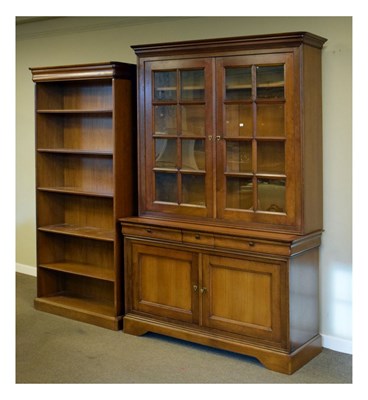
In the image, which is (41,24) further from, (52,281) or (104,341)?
(104,341)

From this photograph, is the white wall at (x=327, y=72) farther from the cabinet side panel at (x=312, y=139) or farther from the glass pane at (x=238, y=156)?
the glass pane at (x=238, y=156)

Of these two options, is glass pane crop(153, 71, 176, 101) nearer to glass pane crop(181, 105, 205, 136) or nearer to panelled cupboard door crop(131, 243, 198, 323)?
glass pane crop(181, 105, 205, 136)

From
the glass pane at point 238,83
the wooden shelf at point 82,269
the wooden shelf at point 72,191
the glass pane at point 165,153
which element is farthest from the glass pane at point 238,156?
the wooden shelf at point 82,269

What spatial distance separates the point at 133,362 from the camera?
3.30 meters

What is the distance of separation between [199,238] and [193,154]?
1.63ft

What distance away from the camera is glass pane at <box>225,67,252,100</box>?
3287mm

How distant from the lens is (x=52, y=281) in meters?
4.44

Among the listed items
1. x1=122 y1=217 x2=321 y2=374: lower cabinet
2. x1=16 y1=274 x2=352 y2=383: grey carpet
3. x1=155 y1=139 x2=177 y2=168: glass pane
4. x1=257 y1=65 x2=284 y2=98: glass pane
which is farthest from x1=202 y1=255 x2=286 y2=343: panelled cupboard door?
x1=257 y1=65 x2=284 y2=98: glass pane

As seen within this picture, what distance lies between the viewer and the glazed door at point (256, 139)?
3180 millimetres

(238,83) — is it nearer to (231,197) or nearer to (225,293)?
(231,197)
